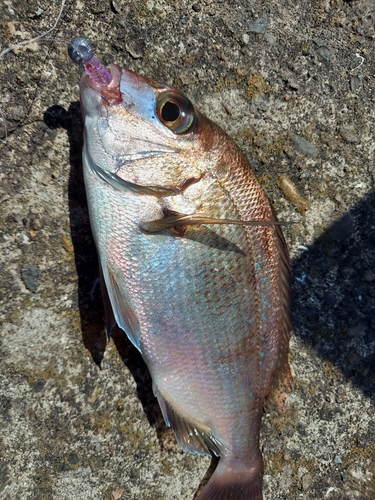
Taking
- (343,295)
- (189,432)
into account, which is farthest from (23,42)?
(343,295)

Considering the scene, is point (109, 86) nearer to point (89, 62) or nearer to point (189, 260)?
point (89, 62)

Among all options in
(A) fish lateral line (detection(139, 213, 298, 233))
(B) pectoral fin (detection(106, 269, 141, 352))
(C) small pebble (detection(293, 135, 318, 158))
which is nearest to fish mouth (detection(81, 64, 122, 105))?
(A) fish lateral line (detection(139, 213, 298, 233))

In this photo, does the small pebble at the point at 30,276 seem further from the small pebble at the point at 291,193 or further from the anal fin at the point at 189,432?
the small pebble at the point at 291,193

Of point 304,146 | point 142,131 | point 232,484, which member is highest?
point 304,146

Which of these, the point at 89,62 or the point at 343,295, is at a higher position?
the point at 89,62

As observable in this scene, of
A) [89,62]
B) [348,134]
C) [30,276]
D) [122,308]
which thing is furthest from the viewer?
[348,134]

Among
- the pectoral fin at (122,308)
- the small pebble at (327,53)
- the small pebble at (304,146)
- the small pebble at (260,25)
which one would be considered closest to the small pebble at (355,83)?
the small pebble at (327,53)

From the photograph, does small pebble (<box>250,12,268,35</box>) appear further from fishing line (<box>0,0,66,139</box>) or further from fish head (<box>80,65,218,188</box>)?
fishing line (<box>0,0,66,139</box>)
